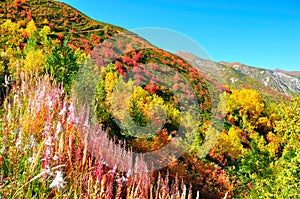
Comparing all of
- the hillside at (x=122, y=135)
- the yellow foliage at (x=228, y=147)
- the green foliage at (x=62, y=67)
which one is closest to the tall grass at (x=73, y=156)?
the hillside at (x=122, y=135)

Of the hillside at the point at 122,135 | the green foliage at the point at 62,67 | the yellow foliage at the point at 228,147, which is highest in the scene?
the green foliage at the point at 62,67

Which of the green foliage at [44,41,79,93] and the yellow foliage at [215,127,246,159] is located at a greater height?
the green foliage at [44,41,79,93]

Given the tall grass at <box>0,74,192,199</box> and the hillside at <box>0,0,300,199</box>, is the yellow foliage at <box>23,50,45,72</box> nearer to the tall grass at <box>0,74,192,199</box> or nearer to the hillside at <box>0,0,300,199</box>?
the hillside at <box>0,0,300,199</box>

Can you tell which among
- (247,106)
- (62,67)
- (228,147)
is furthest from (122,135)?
(247,106)

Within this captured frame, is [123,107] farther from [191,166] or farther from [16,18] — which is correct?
[16,18]

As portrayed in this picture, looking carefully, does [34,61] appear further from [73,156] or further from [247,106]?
[247,106]

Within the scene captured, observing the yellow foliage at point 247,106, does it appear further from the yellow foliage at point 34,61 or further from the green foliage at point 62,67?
the yellow foliage at point 34,61

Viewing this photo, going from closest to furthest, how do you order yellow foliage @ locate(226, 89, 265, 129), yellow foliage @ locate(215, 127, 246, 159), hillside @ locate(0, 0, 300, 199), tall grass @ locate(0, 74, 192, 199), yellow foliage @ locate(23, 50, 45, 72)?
tall grass @ locate(0, 74, 192, 199) < hillside @ locate(0, 0, 300, 199) < yellow foliage @ locate(23, 50, 45, 72) < yellow foliage @ locate(215, 127, 246, 159) < yellow foliage @ locate(226, 89, 265, 129)

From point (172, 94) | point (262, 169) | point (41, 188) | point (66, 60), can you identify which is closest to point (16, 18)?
point (172, 94)

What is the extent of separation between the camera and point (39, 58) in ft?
23.7

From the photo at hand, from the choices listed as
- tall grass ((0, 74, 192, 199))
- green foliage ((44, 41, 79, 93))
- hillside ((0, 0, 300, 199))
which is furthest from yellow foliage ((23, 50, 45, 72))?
tall grass ((0, 74, 192, 199))

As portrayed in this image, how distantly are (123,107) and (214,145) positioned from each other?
156 inches

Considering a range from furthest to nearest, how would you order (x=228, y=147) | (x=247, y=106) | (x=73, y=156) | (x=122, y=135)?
1. (x=247, y=106)
2. (x=228, y=147)
3. (x=122, y=135)
4. (x=73, y=156)

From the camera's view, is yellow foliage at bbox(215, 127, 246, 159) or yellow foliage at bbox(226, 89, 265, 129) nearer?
yellow foliage at bbox(215, 127, 246, 159)
